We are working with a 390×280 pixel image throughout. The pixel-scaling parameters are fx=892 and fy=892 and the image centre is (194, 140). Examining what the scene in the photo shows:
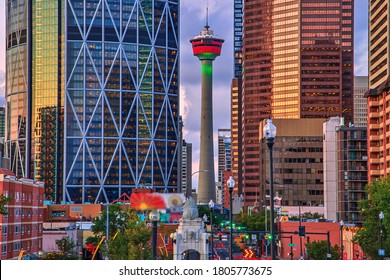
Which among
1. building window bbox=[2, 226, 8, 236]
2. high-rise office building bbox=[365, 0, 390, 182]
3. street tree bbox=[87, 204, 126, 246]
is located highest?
high-rise office building bbox=[365, 0, 390, 182]

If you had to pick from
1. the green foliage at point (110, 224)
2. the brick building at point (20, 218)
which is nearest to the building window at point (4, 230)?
the brick building at point (20, 218)

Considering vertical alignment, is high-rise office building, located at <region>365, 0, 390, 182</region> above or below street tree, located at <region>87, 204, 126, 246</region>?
above

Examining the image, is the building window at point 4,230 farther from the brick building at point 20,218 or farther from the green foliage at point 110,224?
the green foliage at point 110,224

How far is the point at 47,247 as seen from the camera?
438ft

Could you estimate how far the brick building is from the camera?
323ft

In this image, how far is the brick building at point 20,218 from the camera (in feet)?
323

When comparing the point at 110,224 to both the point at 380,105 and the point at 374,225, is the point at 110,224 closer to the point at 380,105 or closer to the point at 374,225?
the point at 374,225

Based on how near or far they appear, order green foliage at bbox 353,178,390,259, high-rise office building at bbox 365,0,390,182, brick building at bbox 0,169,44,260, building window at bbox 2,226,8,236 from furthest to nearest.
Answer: high-rise office building at bbox 365,0,390,182, brick building at bbox 0,169,44,260, building window at bbox 2,226,8,236, green foliage at bbox 353,178,390,259

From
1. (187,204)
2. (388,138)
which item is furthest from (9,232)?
(388,138)

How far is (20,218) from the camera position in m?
107

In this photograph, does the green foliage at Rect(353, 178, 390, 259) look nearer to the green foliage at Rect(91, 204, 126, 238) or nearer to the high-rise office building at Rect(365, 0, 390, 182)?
the green foliage at Rect(91, 204, 126, 238)

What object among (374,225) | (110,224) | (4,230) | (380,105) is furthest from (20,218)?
(380,105)

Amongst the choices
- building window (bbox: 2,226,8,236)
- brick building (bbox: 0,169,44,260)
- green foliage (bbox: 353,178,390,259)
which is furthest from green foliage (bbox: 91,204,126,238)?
green foliage (bbox: 353,178,390,259)
